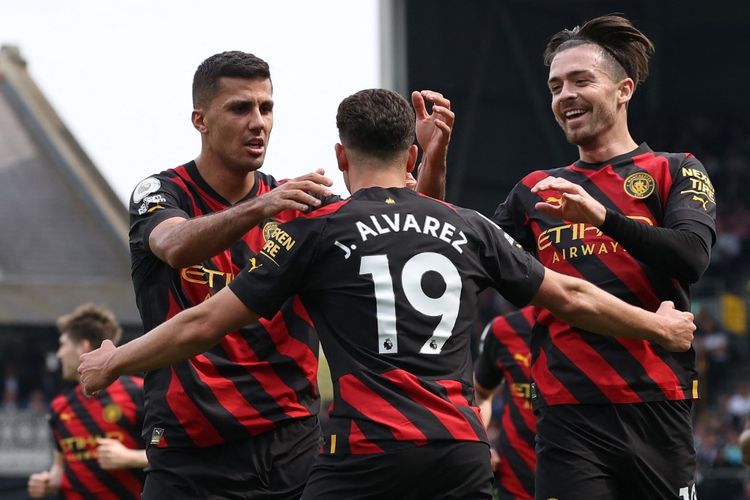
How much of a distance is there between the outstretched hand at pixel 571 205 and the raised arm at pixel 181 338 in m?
1.17

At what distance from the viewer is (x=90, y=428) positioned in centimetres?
860

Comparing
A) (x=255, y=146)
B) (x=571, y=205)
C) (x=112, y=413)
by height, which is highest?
(x=255, y=146)

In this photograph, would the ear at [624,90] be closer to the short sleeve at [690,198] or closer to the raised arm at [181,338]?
the short sleeve at [690,198]

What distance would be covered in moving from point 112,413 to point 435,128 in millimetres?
3889

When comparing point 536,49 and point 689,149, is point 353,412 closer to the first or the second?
point 536,49

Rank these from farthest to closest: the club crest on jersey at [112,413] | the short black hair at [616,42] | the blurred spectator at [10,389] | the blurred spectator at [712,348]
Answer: the blurred spectator at [10,389]
the blurred spectator at [712,348]
the club crest on jersey at [112,413]
the short black hair at [616,42]

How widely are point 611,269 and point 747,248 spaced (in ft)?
62.0

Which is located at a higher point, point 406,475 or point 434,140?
point 434,140

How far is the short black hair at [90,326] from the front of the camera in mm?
8766

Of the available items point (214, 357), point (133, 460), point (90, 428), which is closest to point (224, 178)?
point (214, 357)

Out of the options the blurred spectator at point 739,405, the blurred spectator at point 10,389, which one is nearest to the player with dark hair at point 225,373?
the blurred spectator at point 739,405

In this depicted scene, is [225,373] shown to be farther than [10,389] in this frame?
No

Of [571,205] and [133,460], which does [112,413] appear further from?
[571,205]

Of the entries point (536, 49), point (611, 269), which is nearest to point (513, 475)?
point (611, 269)
